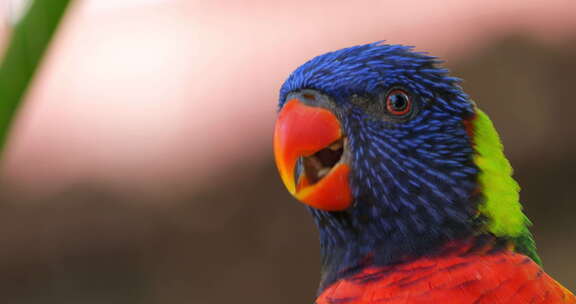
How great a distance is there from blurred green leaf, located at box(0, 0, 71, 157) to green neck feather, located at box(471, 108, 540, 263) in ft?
3.11

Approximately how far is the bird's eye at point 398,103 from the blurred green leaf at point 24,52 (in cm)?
83

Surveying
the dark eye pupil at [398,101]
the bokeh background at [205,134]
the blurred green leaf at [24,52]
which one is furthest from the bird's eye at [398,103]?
the bokeh background at [205,134]

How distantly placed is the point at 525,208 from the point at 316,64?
3.05 metres

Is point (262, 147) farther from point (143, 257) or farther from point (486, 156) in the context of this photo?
point (486, 156)

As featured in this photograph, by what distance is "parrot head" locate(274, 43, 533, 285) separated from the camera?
1.19 m

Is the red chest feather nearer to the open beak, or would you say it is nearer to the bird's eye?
the open beak

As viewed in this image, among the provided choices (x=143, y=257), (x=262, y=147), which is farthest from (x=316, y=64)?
(x=143, y=257)

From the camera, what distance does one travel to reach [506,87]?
3.60 metres

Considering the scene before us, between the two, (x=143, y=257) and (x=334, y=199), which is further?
(x=143, y=257)

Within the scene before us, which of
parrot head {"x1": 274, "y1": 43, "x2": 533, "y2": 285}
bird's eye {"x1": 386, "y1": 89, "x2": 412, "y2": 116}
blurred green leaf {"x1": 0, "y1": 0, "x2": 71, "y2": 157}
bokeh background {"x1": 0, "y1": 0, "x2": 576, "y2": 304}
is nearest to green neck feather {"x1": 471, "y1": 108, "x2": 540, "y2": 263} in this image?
parrot head {"x1": 274, "y1": 43, "x2": 533, "y2": 285}

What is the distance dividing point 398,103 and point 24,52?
0.87m

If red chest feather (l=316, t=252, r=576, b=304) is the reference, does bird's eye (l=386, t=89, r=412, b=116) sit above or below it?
above

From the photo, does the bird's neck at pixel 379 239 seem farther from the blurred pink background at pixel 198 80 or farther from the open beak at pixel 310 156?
the blurred pink background at pixel 198 80

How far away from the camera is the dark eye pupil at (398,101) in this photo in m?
1.24
